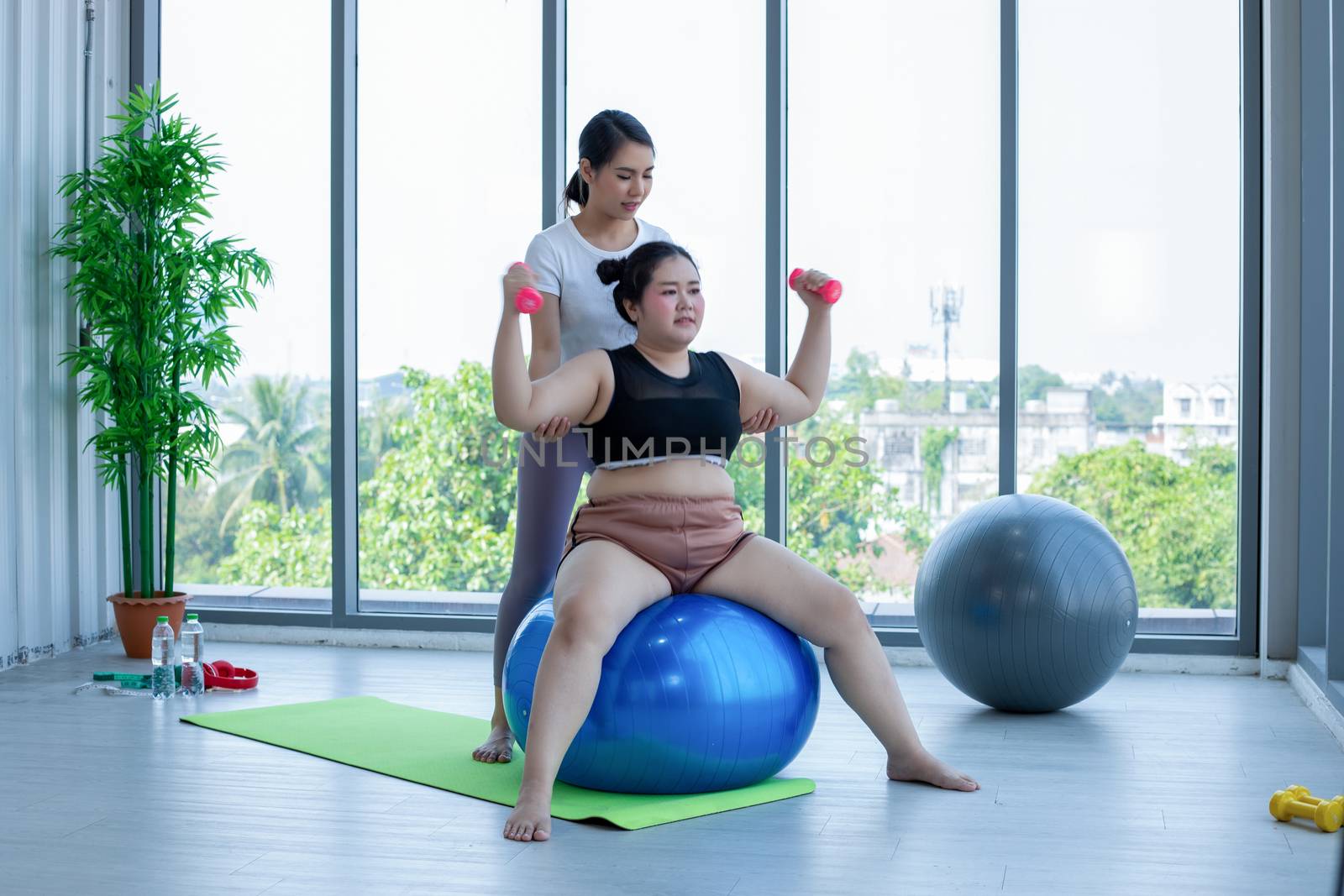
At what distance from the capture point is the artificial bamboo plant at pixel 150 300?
439 centimetres

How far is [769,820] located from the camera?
104 inches

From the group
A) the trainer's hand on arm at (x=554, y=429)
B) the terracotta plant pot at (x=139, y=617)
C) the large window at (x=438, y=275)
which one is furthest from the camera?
the large window at (x=438, y=275)

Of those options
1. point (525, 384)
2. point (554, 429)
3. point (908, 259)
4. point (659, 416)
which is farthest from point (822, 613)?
point (908, 259)

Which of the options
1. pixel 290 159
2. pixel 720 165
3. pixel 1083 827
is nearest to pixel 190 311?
pixel 290 159

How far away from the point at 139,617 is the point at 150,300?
1.03 metres

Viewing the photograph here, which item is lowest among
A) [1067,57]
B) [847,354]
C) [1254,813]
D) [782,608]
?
[1254,813]

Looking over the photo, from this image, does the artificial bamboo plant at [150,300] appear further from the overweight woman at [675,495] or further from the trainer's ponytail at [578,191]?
the overweight woman at [675,495]

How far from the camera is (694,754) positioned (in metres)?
2.65

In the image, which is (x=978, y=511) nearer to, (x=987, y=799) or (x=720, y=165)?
(x=987, y=799)

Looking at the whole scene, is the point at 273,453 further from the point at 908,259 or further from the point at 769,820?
the point at 769,820

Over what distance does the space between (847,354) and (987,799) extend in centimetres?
196

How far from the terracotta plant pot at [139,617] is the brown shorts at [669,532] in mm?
2258

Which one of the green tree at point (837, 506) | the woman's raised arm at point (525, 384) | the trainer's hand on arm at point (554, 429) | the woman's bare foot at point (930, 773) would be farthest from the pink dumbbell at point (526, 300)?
the green tree at point (837, 506)

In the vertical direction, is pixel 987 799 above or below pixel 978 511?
below
